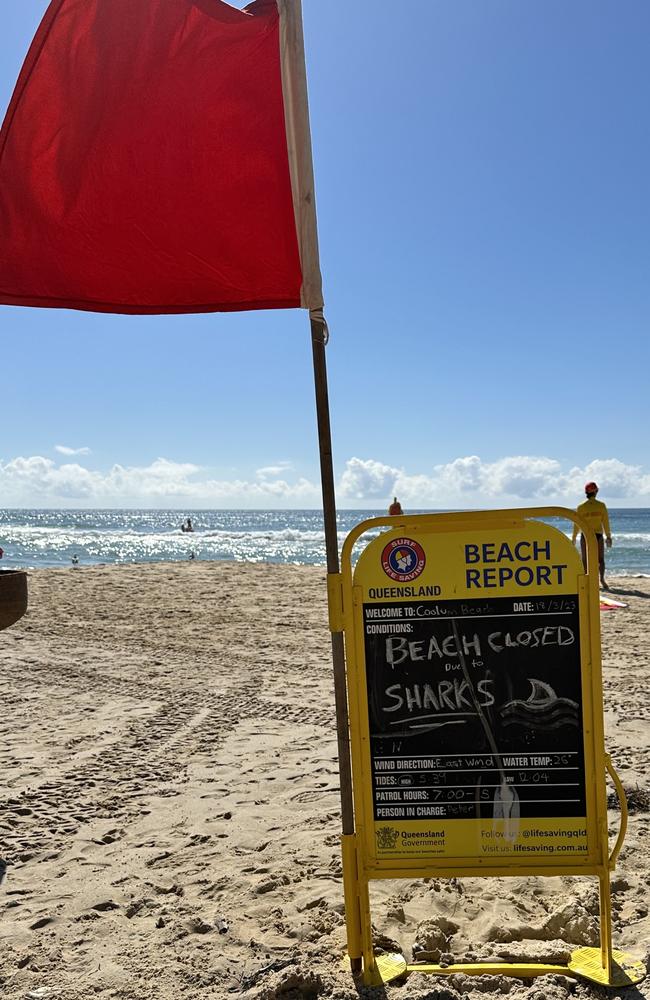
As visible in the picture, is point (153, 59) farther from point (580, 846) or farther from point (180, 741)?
point (180, 741)

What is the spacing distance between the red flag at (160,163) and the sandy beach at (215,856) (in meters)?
2.70

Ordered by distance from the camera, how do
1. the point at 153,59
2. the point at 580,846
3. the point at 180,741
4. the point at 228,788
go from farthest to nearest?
the point at 180,741 → the point at 228,788 → the point at 153,59 → the point at 580,846

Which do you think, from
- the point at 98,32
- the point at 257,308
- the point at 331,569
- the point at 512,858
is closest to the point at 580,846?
the point at 512,858

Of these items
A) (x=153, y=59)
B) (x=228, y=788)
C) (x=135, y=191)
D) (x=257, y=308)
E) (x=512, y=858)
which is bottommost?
(x=228, y=788)

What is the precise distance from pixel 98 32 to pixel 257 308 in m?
1.44

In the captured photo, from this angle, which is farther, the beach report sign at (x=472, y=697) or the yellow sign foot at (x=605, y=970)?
the beach report sign at (x=472, y=697)

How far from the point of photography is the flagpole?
2902 mm

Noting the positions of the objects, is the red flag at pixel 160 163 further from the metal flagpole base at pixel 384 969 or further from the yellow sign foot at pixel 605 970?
the yellow sign foot at pixel 605 970

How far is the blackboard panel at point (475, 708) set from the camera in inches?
112

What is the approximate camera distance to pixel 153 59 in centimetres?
317

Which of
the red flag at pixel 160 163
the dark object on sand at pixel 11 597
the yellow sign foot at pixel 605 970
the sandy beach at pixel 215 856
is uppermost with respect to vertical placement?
the red flag at pixel 160 163

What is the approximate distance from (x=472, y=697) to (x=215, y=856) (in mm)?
1848

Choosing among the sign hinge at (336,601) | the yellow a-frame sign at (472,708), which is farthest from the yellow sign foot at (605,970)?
the sign hinge at (336,601)

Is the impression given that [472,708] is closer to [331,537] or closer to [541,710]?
[541,710]
